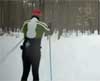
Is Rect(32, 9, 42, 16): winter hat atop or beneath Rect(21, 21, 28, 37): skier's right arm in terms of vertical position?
atop

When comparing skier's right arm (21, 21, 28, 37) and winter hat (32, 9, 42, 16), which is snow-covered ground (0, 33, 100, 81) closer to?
skier's right arm (21, 21, 28, 37)

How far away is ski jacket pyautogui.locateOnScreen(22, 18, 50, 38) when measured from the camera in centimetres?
852

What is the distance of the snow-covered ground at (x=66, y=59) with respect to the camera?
857 cm

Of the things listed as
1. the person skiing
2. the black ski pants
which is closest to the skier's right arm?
the person skiing

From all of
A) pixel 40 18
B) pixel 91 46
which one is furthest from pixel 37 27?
pixel 91 46

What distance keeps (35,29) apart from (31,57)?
397 mm

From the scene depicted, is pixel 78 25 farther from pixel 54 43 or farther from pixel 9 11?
pixel 9 11

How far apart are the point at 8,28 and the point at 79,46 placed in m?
1.03

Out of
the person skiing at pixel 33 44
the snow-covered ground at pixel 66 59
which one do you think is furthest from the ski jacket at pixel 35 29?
the snow-covered ground at pixel 66 59

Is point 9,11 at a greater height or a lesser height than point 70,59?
greater

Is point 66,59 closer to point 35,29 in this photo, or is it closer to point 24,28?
point 35,29

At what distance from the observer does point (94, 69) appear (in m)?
8.58

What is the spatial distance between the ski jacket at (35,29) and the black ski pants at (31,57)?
72 mm

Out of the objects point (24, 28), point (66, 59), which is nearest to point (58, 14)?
point (24, 28)
